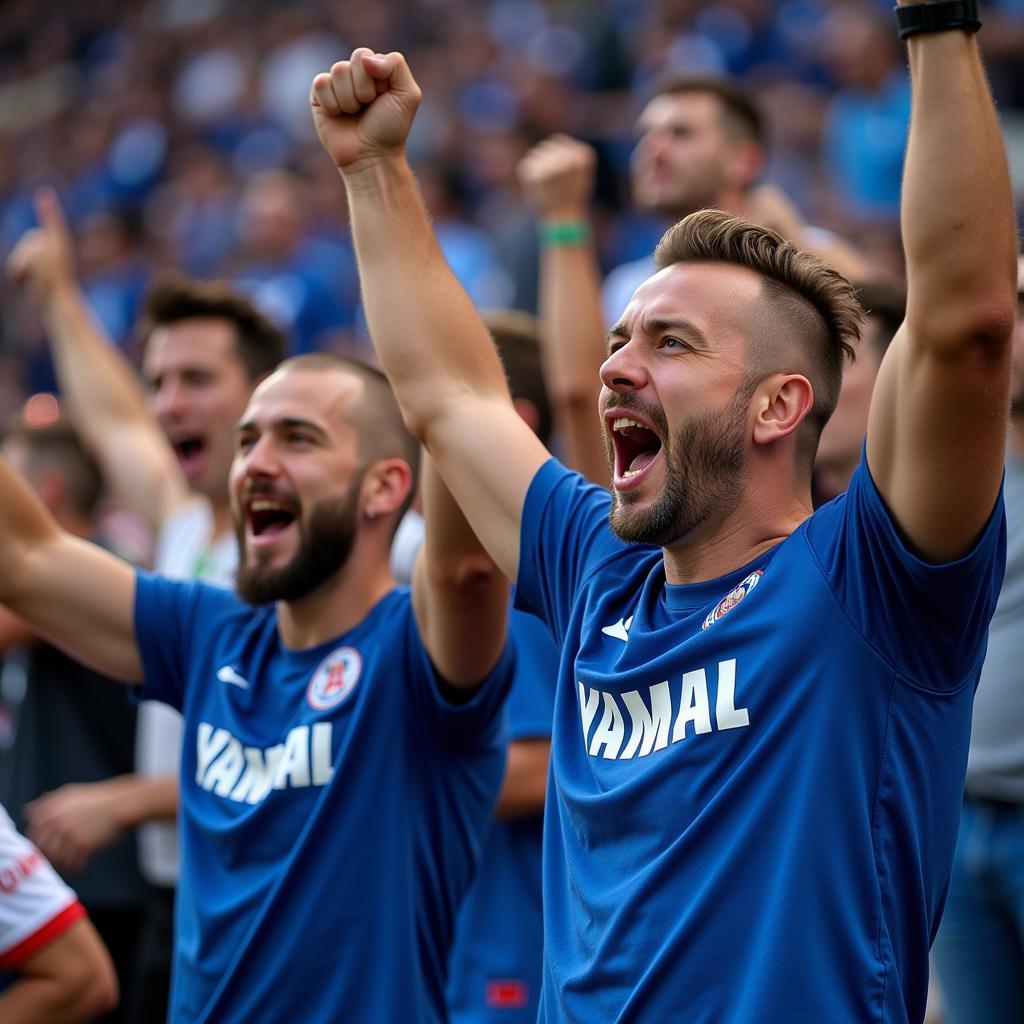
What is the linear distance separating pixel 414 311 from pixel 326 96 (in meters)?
0.41

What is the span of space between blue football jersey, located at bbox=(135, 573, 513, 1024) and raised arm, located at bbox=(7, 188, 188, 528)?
202 centimetres

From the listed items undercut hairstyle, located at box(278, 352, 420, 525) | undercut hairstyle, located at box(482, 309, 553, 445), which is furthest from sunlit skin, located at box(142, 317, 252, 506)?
undercut hairstyle, located at box(278, 352, 420, 525)

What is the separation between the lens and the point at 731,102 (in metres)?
5.30

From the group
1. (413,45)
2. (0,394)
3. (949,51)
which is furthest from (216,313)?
(413,45)

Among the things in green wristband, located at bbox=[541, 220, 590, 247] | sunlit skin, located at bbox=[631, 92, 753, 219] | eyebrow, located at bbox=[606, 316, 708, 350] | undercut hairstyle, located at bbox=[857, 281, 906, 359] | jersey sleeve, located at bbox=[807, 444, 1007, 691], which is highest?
sunlit skin, located at bbox=[631, 92, 753, 219]

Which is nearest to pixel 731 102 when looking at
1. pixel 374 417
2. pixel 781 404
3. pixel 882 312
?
pixel 882 312

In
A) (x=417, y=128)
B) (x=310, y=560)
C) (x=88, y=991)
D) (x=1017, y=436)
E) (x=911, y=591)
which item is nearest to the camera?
(x=911, y=591)

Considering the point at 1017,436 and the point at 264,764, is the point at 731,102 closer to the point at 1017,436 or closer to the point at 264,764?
the point at 1017,436

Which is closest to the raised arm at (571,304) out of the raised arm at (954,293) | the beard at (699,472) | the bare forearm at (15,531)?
the bare forearm at (15,531)

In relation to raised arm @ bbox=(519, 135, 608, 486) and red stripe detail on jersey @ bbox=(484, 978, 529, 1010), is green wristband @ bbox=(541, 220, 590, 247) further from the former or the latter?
red stripe detail on jersey @ bbox=(484, 978, 529, 1010)

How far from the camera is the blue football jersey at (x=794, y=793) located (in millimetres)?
2051

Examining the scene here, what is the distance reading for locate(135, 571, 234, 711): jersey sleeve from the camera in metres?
3.39

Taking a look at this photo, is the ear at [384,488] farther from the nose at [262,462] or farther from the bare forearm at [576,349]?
the bare forearm at [576,349]

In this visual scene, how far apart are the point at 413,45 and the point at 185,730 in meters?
10.5
